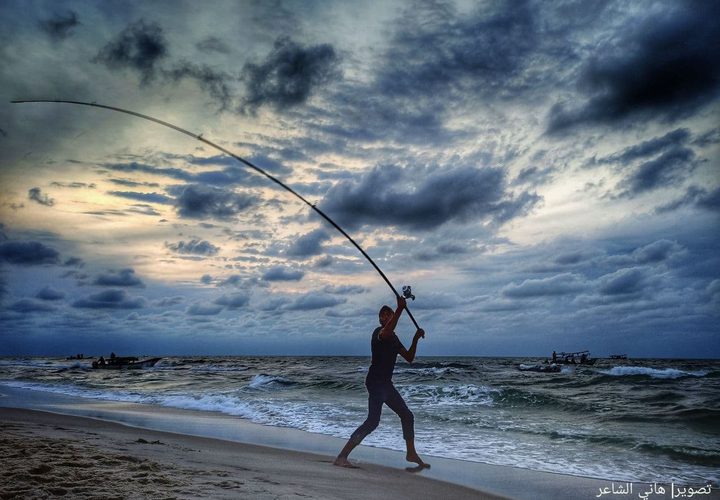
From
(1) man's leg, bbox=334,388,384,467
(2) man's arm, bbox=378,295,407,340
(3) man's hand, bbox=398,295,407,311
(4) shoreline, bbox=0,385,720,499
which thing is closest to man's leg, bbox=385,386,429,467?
(1) man's leg, bbox=334,388,384,467

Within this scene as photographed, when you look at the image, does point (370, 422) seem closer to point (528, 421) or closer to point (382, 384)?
point (382, 384)

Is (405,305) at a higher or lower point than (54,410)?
higher

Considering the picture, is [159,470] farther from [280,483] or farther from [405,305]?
[405,305]

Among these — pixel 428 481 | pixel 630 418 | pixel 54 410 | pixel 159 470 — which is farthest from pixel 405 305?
pixel 54 410

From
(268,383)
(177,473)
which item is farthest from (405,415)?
(268,383)

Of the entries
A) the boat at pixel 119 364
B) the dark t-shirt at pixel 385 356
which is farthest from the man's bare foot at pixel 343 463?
the boat at pixel 119 364

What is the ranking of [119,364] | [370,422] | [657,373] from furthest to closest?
1. [119,364]
2. [657,373]
3. [370,422]

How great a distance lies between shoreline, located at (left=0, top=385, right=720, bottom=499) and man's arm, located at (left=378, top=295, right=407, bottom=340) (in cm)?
174

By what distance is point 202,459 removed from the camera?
21.4 feet

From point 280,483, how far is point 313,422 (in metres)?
6.95

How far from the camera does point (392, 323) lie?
6160mm

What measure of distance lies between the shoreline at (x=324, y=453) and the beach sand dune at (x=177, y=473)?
7 centimetres

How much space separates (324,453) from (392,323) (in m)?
3.18

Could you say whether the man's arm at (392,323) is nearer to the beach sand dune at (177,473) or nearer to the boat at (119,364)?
the beach sand dune at (177,473)
